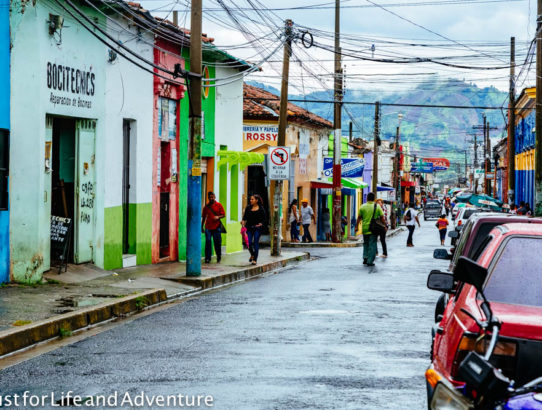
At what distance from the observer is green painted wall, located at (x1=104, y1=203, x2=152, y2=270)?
18719mm

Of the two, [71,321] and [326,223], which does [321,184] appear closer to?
[326,223]

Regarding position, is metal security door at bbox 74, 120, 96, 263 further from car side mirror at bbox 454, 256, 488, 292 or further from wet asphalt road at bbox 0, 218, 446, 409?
car side mirror at bbox 454, 256, 488, 292

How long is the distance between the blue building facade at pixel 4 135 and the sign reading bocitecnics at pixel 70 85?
0.96m

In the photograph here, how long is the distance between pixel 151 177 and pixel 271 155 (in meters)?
6.33

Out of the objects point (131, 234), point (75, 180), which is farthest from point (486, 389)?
point (131, 234)

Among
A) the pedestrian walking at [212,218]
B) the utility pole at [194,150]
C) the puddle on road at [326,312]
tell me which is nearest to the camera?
the puddle on road at [326,312]

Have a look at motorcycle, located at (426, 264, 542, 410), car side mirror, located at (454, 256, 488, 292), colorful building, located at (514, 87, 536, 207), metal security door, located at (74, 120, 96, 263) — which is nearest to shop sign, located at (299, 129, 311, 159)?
colorful building, located at (514, 87, 536, 207)

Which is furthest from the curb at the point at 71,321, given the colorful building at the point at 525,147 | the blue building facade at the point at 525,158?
the blue building facade at the point at 525,158

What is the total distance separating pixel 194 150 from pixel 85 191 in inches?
89.5

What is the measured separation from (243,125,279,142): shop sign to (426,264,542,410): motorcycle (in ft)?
110

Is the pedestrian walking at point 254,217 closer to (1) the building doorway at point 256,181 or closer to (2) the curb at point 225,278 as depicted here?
(2) the curb at point 225,278

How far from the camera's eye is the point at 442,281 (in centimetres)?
634

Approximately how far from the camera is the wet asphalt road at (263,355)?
7668 millimetres

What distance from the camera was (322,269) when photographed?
22.5 meters
